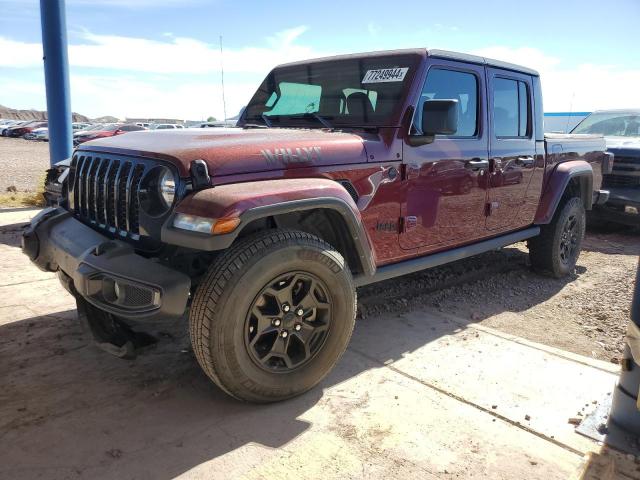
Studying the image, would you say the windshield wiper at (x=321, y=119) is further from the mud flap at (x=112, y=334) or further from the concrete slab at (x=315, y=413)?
the mud flap at (x=112, y=334)

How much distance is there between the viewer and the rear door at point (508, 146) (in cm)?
419

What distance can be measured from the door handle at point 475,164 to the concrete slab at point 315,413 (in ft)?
4.04

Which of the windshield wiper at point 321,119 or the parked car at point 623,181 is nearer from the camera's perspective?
the windshield wiper at point 321,119

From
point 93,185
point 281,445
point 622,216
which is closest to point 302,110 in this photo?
point 93,185

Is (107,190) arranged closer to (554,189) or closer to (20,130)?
(554,189)

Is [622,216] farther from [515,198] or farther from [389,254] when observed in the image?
[389,254]

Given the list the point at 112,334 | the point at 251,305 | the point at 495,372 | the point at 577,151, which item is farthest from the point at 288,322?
the point at 577,151

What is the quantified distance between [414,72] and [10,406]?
307 cm

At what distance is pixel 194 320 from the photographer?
97.7 inches

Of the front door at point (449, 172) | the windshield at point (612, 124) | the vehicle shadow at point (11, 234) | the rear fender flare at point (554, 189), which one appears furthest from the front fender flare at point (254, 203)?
the windshield at point (612, 124)

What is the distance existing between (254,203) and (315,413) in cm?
114

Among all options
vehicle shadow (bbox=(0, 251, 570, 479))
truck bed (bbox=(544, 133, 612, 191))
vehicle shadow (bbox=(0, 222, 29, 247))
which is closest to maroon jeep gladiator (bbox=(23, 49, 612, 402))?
vehicle shadow (bbox=(0, 251, 570, 479))

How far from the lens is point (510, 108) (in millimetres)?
4504

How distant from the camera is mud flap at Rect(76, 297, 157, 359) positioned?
285cm
